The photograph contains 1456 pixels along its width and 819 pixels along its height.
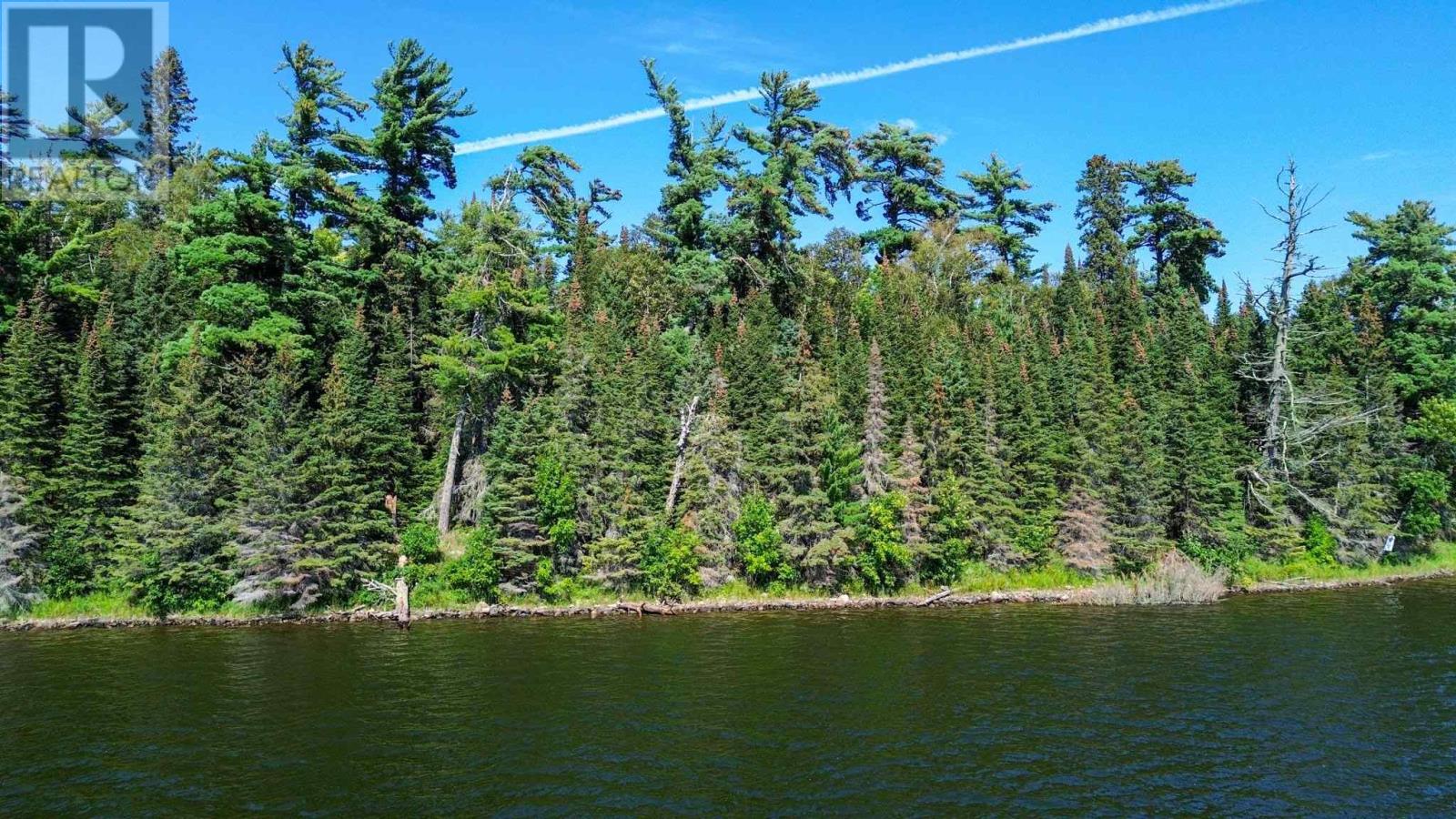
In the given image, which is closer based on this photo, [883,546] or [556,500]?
[556,500]

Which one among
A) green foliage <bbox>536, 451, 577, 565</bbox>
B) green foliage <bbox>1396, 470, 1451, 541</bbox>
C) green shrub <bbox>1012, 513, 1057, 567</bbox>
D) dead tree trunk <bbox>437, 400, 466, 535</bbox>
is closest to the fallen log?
green shrub <bbox>1012, 513, 1057, 567</bbox>

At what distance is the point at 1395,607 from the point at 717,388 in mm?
41343

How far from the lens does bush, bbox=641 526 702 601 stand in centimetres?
5025

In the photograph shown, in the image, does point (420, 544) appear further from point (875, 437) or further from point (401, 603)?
point (875, 437)

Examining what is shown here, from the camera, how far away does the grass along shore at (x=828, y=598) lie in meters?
46.9

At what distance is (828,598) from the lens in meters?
52.2

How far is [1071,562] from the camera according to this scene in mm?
55156

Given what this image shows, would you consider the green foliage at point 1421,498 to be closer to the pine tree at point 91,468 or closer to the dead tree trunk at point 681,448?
the dead tree trunk at point 681,448

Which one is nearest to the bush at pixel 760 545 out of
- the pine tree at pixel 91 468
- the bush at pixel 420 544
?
the bush at pixel 420 544

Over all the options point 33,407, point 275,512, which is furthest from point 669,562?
point 33,407

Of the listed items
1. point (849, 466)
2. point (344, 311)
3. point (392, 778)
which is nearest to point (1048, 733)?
point (392, 778)

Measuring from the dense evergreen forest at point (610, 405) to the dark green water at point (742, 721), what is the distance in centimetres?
854

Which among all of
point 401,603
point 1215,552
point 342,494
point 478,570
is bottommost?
point 1215,552

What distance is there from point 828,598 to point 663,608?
34.5 ft
